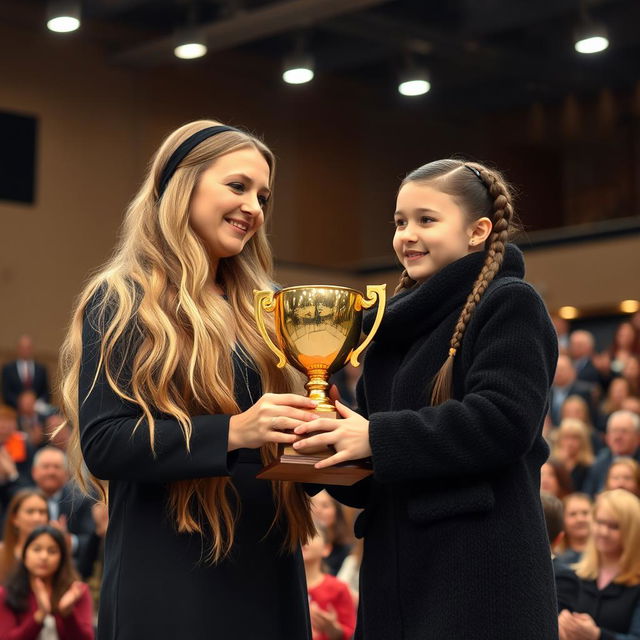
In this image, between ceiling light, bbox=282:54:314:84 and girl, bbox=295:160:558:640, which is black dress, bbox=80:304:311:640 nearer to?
girl, bbox=295:160:558:640

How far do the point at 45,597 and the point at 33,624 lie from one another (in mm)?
176

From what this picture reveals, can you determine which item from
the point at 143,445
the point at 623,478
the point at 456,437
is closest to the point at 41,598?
the point at 623,478

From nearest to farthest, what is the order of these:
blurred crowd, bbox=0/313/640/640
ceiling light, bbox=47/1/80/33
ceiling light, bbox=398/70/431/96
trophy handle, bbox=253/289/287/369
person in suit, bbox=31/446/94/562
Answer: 1. trophy handle, bbox=253/289/287/369
2. blurred crowd, bbox=0/313/640/640
3. person in suit, bbox=31/446/94/562
4. ceiling light, bbox=47/1/80/33
5. ceiling light, bbox=398/70/431/96

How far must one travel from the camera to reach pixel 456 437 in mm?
2494

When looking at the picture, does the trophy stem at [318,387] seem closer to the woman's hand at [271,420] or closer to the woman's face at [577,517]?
the woman's hand at [271,420]

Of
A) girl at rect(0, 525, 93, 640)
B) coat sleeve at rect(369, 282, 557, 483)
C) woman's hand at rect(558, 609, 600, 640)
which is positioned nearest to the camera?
coat sleeve at rect(369, 282, 557, 483)

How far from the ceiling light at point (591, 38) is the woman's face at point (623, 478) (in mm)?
6581

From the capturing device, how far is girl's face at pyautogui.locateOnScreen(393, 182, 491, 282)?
2.73 metres

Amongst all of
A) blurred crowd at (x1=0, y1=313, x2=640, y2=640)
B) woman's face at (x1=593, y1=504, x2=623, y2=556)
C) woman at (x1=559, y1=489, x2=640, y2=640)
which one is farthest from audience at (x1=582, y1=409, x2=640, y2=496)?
woman's face at (x1=593, y1=504, x2=623, y2=556)

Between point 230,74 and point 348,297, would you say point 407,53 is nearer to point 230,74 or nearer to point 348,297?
point 230,74

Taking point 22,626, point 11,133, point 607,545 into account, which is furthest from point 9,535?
point 11,133

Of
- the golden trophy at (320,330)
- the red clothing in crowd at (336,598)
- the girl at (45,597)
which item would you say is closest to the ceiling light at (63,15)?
the girl at (45,597)

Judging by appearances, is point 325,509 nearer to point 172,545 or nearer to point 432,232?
A: point 172,545

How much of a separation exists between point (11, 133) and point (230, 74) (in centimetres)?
318
